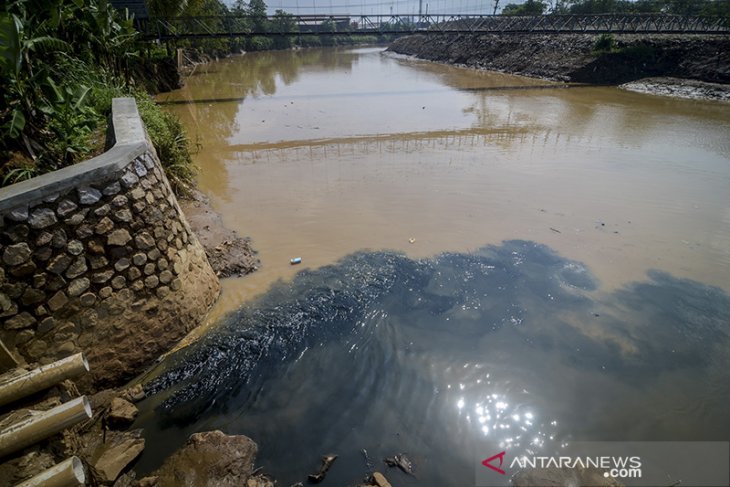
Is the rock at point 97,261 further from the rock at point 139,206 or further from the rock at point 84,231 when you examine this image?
the rock at point 139,206

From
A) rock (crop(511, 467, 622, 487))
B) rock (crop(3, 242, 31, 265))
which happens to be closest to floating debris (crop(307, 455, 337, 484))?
rock (crop(511, 467, 622, 487))

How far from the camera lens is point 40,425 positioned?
2678 mm

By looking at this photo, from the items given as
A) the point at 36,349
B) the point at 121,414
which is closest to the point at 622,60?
the point at 121,414

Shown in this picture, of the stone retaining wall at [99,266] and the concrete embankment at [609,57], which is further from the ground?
the concrete embankment at [609,57]

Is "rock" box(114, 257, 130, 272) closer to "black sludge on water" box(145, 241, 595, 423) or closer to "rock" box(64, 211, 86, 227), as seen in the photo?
"rock" box(64, 211, 86, 227)

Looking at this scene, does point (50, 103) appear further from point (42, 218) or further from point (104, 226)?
point (42, 218)

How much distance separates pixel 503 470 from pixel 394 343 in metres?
1.70

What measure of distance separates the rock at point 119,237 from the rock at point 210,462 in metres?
1.92

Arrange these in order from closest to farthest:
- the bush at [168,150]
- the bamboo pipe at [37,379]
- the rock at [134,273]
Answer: the bamboo pipe at [37,379], the rock at [134,273], the bush at [168,150]

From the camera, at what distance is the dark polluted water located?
357cm

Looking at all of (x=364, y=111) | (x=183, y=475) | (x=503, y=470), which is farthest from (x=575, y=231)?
(x=364, y=111)

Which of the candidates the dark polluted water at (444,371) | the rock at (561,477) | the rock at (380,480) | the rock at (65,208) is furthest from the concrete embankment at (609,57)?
the rock at (65,208)

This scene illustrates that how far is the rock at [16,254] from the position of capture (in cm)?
308

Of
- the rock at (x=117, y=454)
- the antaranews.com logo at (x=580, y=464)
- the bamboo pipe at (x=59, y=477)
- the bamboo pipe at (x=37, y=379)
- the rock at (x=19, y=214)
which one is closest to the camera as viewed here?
the bamboo pipe at (x=59, y=477)
